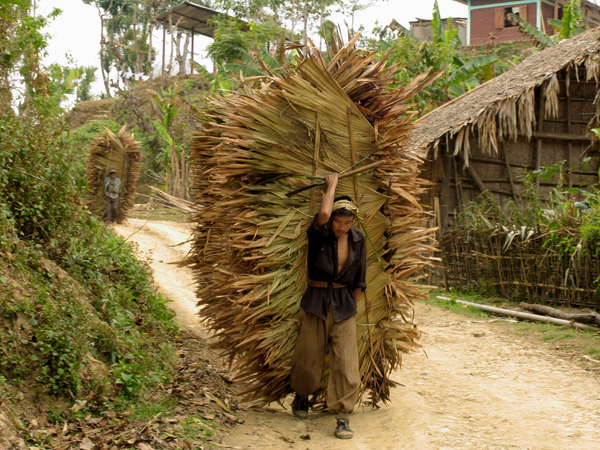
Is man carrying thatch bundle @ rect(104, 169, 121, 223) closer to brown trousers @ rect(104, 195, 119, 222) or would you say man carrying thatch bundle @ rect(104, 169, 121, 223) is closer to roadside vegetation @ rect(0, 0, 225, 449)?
brown trousers @ rect(104, 195, 119, 222)

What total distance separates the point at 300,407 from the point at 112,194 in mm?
10941

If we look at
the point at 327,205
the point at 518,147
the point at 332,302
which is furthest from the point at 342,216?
the point at 518,147

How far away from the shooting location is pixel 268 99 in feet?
12.3

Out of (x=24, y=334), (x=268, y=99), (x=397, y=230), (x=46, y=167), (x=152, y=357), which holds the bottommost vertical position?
(x=152, y=357)

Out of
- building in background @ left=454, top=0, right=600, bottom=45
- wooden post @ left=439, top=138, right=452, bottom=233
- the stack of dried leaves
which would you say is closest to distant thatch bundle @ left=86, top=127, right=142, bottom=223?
wooden post @ left=439, top=138, right=452, bottom=233

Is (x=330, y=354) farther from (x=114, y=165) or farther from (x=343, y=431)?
(x=114, y=165)

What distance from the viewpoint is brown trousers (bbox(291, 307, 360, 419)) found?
359 cm

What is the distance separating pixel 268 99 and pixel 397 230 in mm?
1242

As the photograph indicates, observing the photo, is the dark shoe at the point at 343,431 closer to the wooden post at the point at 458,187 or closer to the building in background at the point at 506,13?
the wooden post at the point at 458,187

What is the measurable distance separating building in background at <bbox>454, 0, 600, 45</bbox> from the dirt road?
2154 centimetres

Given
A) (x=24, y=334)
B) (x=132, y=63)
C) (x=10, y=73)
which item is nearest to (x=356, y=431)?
(x=24, y=334)

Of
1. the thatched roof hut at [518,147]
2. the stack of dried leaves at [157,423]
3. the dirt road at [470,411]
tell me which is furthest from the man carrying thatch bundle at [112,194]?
the stack of dried leaves at [157,423]

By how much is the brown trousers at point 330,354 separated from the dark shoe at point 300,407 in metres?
0.14

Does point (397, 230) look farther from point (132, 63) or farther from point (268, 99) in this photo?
point (132, 63)
